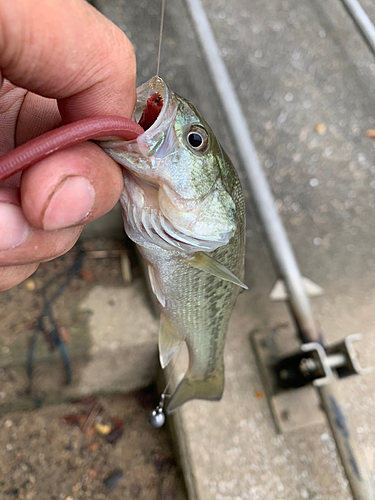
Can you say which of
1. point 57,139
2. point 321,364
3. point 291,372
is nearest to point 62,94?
point 57,139

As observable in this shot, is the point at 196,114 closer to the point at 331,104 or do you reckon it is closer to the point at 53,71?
the point at 53,71

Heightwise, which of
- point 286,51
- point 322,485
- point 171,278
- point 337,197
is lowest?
point 322,485

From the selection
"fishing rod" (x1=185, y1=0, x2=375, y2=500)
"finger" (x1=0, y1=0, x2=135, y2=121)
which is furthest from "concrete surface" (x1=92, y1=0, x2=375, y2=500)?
"finger" (x1=0, y1=0, x2=135, y2=121)

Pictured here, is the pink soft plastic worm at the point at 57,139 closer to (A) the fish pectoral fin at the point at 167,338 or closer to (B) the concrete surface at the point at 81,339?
(A) the fish pectoral fin at the point at 167,338

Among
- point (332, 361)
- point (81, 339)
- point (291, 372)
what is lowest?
point (81, 339)

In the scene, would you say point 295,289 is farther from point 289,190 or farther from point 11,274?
point 11,274

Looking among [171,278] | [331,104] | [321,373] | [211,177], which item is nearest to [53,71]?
[211,177]
